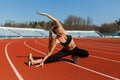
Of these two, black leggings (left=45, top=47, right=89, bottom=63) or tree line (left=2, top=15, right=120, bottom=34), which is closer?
black leggings (left=45, top=47, right=89, bottom=63)

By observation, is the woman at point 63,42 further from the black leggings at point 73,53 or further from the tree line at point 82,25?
the tree line at point 82,25

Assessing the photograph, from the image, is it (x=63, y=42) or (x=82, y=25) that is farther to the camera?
(x=82, y=25)

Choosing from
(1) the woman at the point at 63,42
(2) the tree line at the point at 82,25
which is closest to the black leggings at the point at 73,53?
(1) the woman at the point at 63,42

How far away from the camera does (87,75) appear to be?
841 cm

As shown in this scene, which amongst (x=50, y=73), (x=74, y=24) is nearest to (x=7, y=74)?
(x=50, y=73)

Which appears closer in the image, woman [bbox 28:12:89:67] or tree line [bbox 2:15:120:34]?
woman [bbox 28:12:89:67]

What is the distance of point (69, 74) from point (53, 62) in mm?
3368

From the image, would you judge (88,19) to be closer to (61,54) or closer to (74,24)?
(74,24)

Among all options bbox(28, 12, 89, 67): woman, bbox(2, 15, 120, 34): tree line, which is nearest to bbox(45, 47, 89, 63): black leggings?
bbox(28, 12, 89, 67): woman

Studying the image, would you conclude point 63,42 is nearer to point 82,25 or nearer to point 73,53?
point 73,53

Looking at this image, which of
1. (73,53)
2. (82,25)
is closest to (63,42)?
(73,53)

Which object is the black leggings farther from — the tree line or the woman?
the tree line

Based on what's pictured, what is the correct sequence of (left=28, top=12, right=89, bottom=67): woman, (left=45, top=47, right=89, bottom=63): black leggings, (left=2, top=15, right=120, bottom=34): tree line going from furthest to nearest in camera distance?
(left=2, top=15, right=120, bottom=34): tree line
(left=45, top=47, right=89, bottom=63): black leggings
(left=28, top=12, right=89, bottom=67): woman

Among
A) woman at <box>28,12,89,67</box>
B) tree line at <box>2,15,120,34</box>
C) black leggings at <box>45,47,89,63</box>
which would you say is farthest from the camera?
tree line at <box>2,15,120,34</box>
